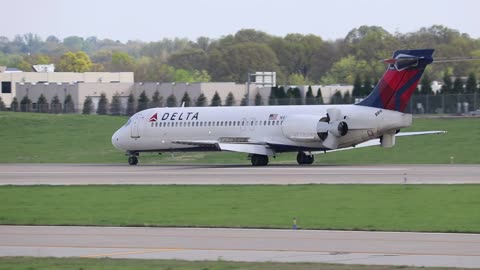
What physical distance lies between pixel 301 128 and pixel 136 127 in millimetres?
10902

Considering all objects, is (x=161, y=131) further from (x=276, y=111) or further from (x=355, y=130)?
(x=355, y=130)

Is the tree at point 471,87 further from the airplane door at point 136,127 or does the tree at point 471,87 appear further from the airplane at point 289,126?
the airplane door at point 136,127

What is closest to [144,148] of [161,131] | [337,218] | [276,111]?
[161,131]

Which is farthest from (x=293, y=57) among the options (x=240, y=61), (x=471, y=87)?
(x=471, y=87)

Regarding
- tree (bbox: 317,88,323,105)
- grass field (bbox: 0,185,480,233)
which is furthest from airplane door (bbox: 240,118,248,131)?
tree (bbox: 317,88,323,105)

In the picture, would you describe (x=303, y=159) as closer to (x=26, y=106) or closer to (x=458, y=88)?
(x=458, y=88)

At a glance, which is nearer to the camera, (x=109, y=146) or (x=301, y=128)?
(x=301, y=128)

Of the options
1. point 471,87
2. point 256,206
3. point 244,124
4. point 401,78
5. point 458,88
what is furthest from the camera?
point 458,88

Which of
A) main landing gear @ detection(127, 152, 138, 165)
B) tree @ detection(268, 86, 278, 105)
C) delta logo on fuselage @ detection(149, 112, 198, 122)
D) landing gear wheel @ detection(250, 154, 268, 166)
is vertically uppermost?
tree @ detection(268, 86, 278, 105)

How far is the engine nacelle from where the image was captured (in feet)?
173

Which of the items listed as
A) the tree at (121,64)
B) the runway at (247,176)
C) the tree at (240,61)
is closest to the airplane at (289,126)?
the runway at (247,176)

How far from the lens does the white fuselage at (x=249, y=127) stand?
168 feet

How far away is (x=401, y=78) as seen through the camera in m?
50.5

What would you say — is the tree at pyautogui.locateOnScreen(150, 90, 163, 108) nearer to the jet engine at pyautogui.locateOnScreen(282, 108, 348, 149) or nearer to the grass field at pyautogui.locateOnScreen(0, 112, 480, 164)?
the grass field at pyautogui.locateOnScreen(0, 112, 480, 164)
